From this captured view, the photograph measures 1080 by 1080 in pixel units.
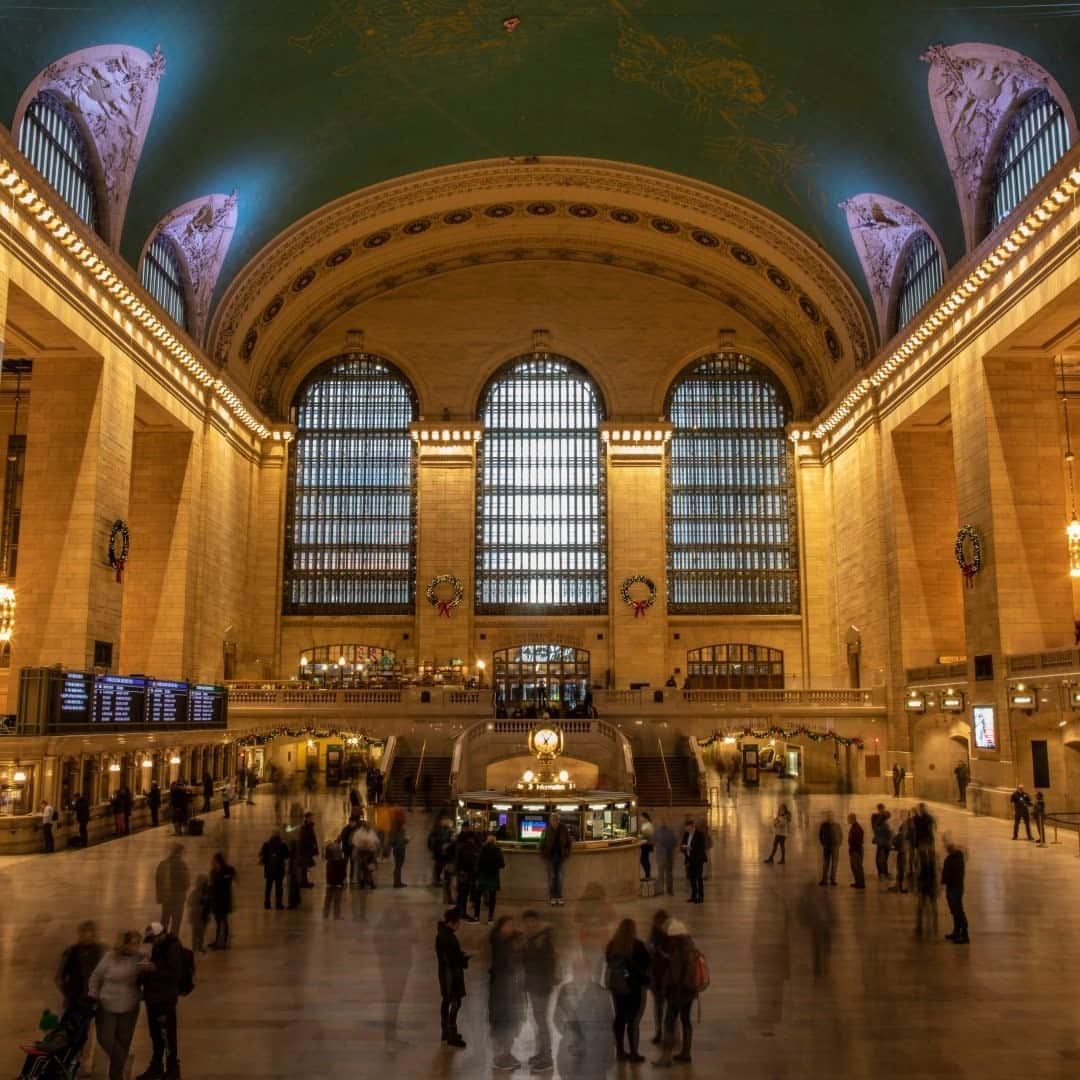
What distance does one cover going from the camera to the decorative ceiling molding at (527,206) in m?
32.7

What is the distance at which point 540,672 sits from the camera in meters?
37.6

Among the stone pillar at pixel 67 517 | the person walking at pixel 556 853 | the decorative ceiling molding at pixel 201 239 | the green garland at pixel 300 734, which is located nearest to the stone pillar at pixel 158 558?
the green garland at pixel 300 734

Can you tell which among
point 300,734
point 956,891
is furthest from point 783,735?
point 956,891

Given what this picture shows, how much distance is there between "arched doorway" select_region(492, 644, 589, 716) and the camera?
3722 cm

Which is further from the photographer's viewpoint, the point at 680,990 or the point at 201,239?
the point at 201,239

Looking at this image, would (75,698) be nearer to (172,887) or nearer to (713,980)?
(172,887)

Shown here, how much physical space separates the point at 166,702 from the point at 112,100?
12797 mm

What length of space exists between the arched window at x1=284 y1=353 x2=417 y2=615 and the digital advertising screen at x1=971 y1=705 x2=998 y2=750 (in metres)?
19.5

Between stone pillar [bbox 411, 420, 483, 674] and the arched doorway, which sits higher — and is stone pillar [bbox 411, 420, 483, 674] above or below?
above

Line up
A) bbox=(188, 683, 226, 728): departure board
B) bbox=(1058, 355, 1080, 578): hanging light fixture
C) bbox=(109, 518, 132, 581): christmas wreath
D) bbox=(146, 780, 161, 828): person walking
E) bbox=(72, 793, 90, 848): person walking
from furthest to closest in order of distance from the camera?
bbox=(188, 683, 226, 728): departure board → bbox=(109, 518, 132, 581): christmas wreath → bbox=(1058, 355, 1080, 578): hanging light fixture → bbox=(146, 780, 161, 828): person walking → bbox=(72, 793, 90, 848): person walking

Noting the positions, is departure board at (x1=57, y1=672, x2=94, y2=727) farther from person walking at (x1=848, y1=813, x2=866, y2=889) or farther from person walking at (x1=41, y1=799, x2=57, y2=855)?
person walking at (x1=848, y1=813, x2=866, y2=889)

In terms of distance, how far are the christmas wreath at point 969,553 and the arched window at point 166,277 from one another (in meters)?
20.2

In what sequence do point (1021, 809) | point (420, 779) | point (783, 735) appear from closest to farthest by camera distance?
point (1021, 809) → point (420, 779) → point (783, 735)

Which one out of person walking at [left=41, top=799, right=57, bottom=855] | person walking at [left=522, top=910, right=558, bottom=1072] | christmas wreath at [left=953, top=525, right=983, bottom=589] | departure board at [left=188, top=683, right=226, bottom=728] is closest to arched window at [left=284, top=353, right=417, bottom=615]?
departure board at [left=188, top=683, right=226, bottom=728]
